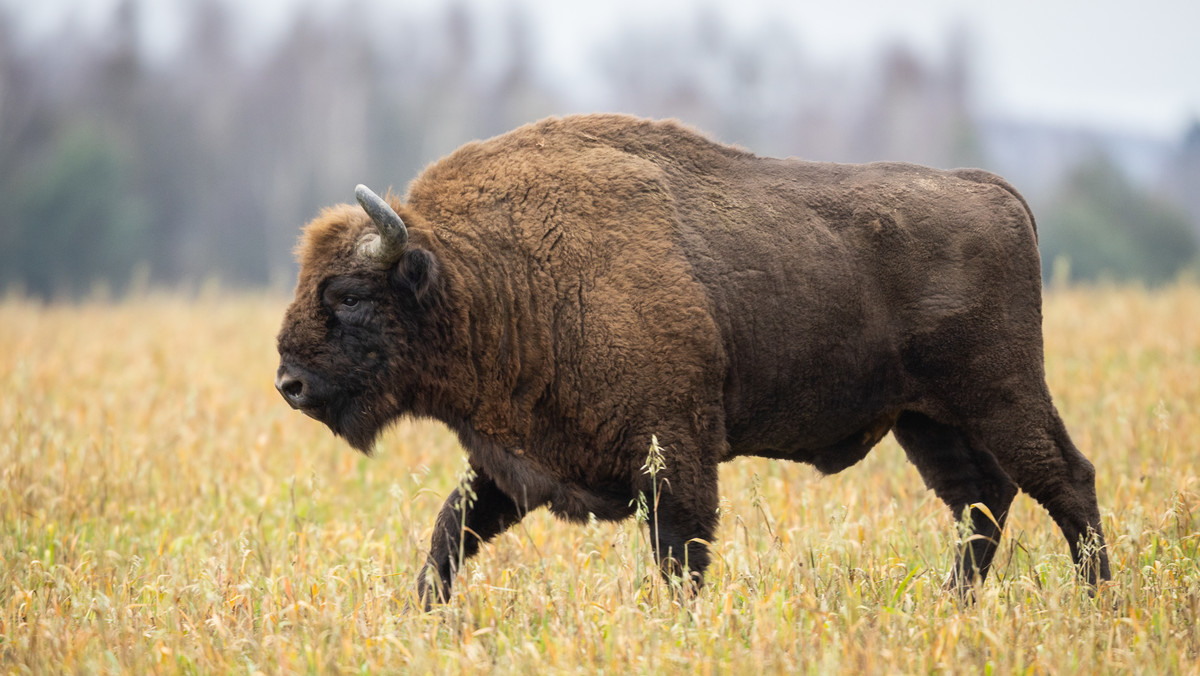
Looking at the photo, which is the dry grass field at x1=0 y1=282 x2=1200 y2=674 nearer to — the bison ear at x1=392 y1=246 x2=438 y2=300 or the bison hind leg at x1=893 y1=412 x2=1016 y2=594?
the bison hind leg at x1=893 y1=412 x2=1016 y2=594

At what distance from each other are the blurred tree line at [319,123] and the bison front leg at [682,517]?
3010cm

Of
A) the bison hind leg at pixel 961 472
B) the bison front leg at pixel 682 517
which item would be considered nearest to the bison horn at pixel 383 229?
the bison front leg at pixel 682 517

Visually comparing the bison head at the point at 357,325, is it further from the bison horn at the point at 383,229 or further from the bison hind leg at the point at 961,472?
the bison hind leg at the point at 961,472

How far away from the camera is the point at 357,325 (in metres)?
4.40

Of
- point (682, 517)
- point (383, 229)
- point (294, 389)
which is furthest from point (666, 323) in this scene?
point (294, 389)

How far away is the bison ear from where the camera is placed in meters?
4.32

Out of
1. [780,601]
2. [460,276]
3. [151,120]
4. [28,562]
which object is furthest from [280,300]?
[151,120]

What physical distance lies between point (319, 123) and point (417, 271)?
1671 inches

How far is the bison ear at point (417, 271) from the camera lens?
4316 mm

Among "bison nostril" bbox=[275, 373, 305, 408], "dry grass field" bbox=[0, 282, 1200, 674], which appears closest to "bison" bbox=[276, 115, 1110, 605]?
"bison nostril" bbox=[275, 373, 305, 408]

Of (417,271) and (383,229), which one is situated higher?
(383,229)

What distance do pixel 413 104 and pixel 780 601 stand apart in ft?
143

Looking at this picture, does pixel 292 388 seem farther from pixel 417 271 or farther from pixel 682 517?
pixel 682 517

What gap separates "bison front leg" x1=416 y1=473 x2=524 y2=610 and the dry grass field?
12 cm
